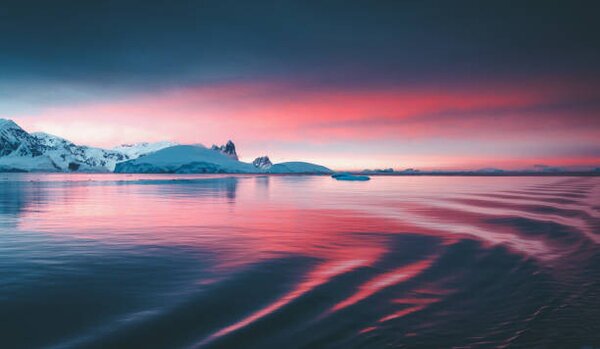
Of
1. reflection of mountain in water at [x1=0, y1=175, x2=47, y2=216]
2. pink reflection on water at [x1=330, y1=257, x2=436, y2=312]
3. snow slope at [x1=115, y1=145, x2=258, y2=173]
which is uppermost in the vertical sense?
snow slope at [x1=115, y1=145, x2=258, y2=173]

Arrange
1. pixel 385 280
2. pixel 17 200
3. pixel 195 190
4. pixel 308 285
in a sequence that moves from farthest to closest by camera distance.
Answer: pixel 195 190, pixel 17 200, pixel 385 280, pixel 308 285

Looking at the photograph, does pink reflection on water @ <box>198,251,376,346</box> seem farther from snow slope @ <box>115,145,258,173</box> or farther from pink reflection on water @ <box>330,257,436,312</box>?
snow slope @ <box>115,145,258,173</box>

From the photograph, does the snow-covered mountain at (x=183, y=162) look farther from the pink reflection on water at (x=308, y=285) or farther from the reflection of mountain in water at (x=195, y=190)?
the pink reflection on water at (x=308, y=285)

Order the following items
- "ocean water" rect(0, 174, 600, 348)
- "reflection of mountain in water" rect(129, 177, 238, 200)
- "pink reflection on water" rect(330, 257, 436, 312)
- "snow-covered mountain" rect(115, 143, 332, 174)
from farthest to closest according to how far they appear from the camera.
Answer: "snow-covered mountain" rect(115, 143, 332, 174)
"reflection of mountain in water" rect(129, 177, 238, 200)
"pink reflection on water" rect(330, 257, 436, 312)
"ocean water" rect(0, 174, 600, 348)

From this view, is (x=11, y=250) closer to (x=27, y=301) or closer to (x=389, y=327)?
(x=27, y=301)

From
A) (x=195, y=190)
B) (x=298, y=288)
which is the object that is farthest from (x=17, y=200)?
(x=298, y=288)

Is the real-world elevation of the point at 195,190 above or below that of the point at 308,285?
above

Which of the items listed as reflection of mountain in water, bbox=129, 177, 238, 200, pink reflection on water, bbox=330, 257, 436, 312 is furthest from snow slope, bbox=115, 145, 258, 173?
pink reflection on water, bbox=330, 257, 436, 312

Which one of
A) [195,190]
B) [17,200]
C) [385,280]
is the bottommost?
[385,280]

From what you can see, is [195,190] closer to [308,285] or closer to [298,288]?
[308,285]

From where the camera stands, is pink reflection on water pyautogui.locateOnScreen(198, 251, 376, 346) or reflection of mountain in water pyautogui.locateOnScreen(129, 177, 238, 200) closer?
pink reflection on water pyautogui.locateOnScreen(198, 251, 376, 346)

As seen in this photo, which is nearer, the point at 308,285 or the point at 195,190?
the point at 308,285

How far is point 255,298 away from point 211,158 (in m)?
161

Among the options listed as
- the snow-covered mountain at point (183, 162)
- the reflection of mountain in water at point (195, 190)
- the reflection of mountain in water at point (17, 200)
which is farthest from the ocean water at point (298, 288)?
the snow-covered mountain at point (183, 162)
